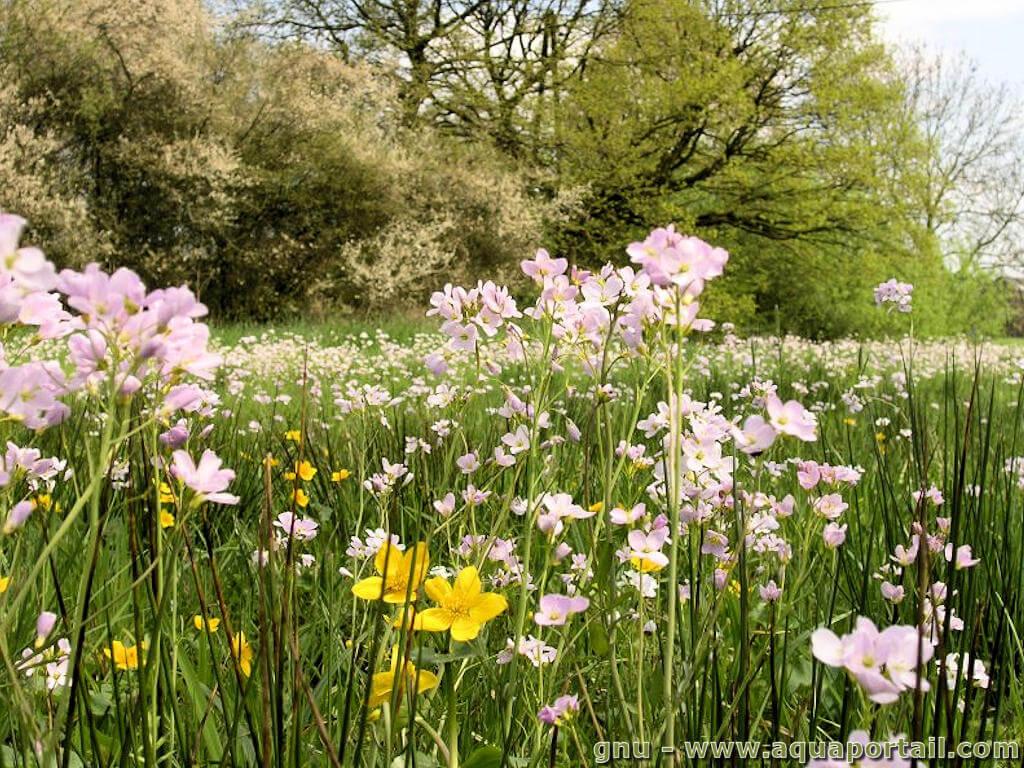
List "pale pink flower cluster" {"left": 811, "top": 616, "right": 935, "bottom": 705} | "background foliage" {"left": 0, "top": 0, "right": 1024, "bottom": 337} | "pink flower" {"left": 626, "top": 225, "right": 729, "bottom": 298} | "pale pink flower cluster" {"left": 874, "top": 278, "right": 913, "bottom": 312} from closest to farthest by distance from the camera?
"pale pink flower cluster" {"left": 811, "top": 616, "right": 935, "bottom": 705}, "pink flower" {"left": 626, "top": 225, "right": 729, "bottom": 298}, "pale pink flower cluster" {"left": 874, "top": 278, "right": 913, "bottom": 312}, "background foliage" {"left": 0, "top": 0, "right": 1024, "bottom": 337}

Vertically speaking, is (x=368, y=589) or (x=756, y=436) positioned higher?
(x=756, y=436)

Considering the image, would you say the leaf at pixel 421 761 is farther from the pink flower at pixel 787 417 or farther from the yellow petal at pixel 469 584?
the pink flower at pixel 787 417

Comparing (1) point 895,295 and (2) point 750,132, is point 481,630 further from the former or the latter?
(2) point 750,132

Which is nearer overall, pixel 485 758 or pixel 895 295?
pixel 485 758

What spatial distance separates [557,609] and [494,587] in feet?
1.23

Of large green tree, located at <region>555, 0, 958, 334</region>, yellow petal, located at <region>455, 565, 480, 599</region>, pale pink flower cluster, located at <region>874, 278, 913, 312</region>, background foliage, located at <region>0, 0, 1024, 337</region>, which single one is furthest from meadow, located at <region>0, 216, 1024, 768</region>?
large green tree, located at <region>555, 0, 958, 334</region>

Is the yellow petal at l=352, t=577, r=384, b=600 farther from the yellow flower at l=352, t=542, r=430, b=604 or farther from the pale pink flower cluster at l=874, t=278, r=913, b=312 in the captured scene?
the pale pink flower cluster at l=874, t=278, r=913, b=312

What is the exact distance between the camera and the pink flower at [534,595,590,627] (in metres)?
0.91

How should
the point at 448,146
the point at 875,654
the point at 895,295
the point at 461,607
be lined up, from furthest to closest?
the point at 448,146 < the point at 895,295 < the point at 461,607 < the point at 875,654

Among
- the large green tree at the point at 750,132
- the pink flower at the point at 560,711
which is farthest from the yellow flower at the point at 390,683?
the large green tree at the point at 750,132

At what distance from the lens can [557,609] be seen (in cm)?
94

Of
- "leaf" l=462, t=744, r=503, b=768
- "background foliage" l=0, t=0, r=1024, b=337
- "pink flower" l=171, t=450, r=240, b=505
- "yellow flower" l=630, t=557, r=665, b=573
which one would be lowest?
"leaf" l=462, t=744, r=503, b=768

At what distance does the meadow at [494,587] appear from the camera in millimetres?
714

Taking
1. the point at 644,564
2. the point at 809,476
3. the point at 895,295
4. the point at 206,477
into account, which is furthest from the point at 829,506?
the point at 895,295
